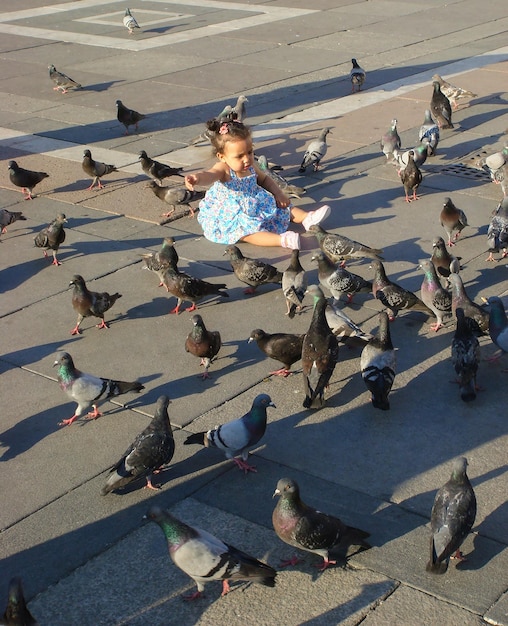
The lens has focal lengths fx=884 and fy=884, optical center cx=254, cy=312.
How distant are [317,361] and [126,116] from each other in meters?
7.69

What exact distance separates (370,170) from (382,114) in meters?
2.67

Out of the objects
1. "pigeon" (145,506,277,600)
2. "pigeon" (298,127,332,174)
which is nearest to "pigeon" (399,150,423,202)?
"pigeon" (298,127,332,174)

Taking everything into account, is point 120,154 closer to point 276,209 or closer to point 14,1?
point 276,209

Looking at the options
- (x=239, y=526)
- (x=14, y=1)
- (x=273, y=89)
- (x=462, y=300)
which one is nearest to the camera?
(x=239, y=526)

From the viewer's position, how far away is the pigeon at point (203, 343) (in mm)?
6938

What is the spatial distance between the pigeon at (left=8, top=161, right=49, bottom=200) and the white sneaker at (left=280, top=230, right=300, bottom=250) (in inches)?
135

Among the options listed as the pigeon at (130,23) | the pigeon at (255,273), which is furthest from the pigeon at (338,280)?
the pigeon at (130,23)

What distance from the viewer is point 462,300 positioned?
291 inches

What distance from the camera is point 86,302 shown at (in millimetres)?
7648

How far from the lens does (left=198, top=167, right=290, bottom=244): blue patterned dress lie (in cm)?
952

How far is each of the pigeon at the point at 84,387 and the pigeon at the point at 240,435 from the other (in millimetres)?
870

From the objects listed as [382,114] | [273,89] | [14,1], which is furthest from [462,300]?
[14,1]

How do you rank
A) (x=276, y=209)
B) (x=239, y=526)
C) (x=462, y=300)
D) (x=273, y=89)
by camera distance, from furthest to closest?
(x=273, y=89)
(x=276, y=209)
(x=462, y=300)
(x=239, y=526)

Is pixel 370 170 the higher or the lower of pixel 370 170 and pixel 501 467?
the higher
